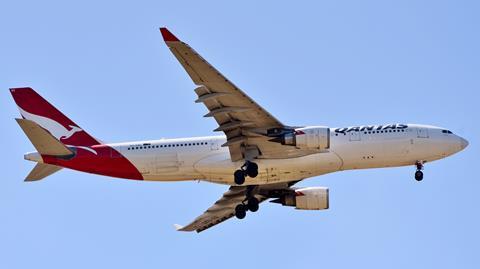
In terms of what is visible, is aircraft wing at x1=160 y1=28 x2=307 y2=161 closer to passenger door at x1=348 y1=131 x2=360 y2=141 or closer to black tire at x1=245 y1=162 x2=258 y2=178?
black tire at x1=245 y1=162 x2=258 y2=178

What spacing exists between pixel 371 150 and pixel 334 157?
90.5 inches

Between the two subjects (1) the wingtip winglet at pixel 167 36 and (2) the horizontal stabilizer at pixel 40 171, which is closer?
(1) the wingtip winglet at pixel 167 36

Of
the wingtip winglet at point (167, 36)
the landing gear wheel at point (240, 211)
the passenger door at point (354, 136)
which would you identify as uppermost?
the wingtip winglet at point (167, 36)

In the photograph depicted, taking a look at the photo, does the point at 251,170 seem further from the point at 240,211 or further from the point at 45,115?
the point at 45,115

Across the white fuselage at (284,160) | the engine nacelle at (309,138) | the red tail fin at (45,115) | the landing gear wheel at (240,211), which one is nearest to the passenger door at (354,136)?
the white fuselage at (284,160)

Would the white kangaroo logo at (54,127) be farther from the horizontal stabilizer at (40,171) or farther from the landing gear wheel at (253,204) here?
the landing gear wheel at (253,204)

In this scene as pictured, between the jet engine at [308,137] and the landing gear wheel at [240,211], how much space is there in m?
7.59

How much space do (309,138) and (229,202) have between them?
1167 cm

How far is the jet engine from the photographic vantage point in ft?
202

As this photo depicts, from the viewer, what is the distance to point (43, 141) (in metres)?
62.4

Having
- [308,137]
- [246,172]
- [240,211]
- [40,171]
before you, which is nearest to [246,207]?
[240,211]

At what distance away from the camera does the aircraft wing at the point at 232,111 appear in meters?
55.4

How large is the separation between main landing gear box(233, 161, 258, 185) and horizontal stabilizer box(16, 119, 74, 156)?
10337 mm

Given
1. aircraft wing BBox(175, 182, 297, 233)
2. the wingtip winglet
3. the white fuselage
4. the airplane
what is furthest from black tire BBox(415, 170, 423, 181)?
the wingtip winglet
